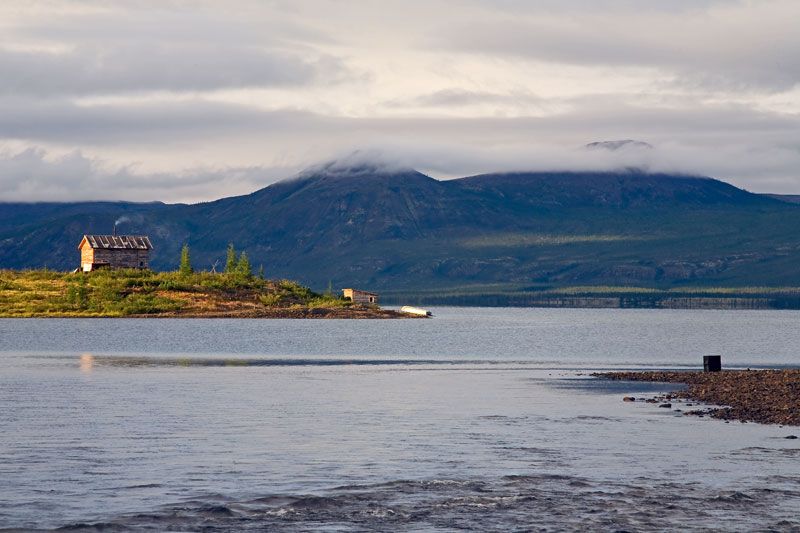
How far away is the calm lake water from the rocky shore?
2.63 m

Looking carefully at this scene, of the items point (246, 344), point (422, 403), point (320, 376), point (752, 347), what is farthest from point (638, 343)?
point (422, 403)

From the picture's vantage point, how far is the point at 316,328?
19538 centimetres

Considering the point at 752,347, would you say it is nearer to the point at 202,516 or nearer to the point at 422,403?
the point at 422,403

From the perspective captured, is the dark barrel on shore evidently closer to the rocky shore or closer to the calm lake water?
the rocky shore

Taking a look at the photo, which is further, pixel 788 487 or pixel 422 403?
pixel 422 403

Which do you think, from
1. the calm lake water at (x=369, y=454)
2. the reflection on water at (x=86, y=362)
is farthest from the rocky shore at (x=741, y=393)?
the reflection on water at (x=86, y=362)

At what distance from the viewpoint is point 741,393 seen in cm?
7100

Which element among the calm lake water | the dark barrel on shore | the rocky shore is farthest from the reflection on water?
the dark barrel on shore

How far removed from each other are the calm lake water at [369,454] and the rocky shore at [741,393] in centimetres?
263

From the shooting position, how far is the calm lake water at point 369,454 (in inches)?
1457

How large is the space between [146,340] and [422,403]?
80.9 meters

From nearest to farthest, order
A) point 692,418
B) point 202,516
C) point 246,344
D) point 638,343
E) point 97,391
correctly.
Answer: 1. point 202,516
2. point 692,418
3. point 97,391
4. point 246,344
5. point 638,343

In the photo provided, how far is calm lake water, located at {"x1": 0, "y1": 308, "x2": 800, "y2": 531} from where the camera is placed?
3700cm

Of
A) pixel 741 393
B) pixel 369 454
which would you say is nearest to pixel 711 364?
pixel 741 393
